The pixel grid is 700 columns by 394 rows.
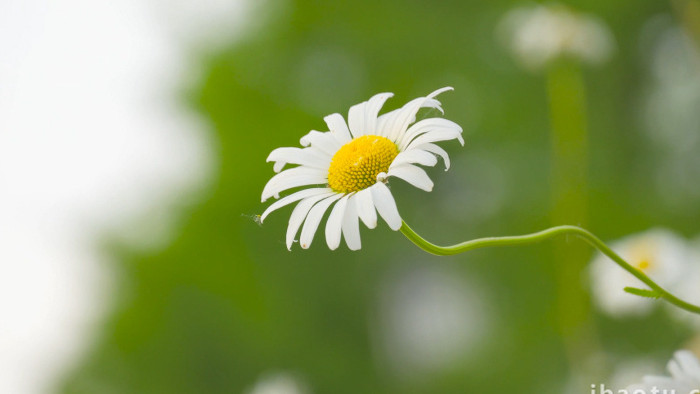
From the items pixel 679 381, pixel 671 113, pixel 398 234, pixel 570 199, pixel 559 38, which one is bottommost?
pixel 398 234

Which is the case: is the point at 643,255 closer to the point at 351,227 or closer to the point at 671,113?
the point at 351,227

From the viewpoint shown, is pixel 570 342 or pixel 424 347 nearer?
pixel 570 342

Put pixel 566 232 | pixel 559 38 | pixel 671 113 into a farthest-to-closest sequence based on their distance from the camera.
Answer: pixel 671 113
pixel 559 38
pixel 566 232

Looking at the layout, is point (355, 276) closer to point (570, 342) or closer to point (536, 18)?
point (536, 18)

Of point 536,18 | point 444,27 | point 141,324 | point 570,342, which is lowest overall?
point 141,324

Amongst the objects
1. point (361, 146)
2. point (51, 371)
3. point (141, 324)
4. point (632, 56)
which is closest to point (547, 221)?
point (632, 56)

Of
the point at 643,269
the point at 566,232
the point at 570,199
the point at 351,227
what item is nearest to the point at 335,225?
the point at 351,227

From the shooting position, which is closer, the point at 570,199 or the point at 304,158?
the point at 304,158
